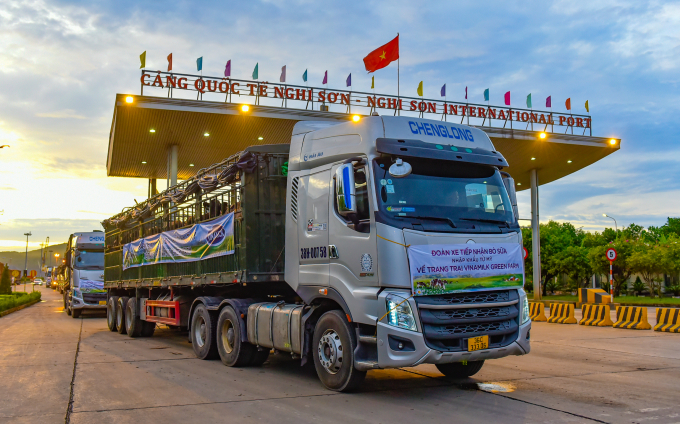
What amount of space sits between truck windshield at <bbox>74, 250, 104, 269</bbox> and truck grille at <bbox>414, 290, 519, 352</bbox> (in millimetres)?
21528

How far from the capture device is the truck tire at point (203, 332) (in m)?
10.4

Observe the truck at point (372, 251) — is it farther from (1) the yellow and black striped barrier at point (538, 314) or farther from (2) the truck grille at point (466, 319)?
(1) the yellow and black striped barrier at point (538, 314)

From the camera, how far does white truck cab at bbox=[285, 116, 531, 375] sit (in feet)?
21.6

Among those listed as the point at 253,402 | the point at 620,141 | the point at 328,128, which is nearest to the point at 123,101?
the point at 328,128

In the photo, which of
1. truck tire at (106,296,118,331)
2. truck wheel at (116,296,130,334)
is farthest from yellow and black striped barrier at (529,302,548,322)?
truck tire at (106,296,118,331)

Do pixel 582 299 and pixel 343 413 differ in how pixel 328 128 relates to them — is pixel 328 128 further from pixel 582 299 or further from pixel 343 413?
pixel 582 299

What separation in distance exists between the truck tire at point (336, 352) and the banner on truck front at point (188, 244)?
2.73 m

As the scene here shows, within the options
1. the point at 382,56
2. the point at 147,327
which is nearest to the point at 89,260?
the point at 147,327

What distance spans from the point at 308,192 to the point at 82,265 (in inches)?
783

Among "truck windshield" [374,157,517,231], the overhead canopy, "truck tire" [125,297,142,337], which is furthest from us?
the overhead canopy

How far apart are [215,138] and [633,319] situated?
18.9 metres

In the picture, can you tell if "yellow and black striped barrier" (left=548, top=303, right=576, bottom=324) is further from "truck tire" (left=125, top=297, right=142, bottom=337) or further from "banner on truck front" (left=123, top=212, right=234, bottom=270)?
"truck tire" (left=125, top=297, right=142, bottom=337)

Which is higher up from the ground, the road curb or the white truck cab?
the white truck cab

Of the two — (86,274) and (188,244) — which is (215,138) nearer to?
(86,274)
